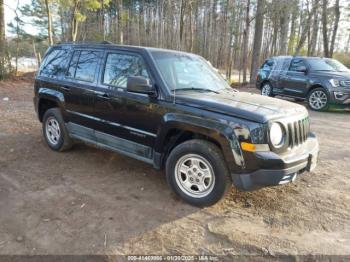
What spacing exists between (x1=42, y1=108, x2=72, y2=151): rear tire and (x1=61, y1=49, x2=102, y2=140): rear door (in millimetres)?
215

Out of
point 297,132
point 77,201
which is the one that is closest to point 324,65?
point 297,132

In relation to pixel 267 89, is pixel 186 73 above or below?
above

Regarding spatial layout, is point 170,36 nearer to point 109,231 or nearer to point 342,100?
point 342,100

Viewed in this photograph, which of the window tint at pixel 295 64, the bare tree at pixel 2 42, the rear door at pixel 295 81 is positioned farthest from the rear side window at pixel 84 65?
the bare tree at pixel 2 42

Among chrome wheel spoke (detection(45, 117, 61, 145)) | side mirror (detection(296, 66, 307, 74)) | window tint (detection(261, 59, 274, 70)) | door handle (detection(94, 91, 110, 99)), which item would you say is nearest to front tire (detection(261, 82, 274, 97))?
window tint (detection(261, 59, 274, 70))

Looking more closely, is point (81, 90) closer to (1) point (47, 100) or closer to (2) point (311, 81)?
(1) point (47, 100)

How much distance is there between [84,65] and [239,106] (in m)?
2.62

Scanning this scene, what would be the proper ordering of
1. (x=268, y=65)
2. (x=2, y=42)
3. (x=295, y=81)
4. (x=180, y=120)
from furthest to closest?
(x=2, y=42) → (x=268, y=65) → (x=295, y=81) → (x=180, y=120)

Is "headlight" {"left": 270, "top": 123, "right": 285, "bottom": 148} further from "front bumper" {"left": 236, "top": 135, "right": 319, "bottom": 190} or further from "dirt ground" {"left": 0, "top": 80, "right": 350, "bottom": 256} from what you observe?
"dirt ground" {"left": 0, "top": 80, "right": 350, "bottom": 256}

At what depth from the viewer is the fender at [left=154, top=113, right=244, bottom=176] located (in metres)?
3.32

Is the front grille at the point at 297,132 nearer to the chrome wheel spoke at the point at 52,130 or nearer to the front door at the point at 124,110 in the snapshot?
the front door at the point at 124,110

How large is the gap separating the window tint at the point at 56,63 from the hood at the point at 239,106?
2398mm

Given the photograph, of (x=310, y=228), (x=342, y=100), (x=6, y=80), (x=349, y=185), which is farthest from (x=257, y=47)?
(x=310, y=228)

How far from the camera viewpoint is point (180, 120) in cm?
368
